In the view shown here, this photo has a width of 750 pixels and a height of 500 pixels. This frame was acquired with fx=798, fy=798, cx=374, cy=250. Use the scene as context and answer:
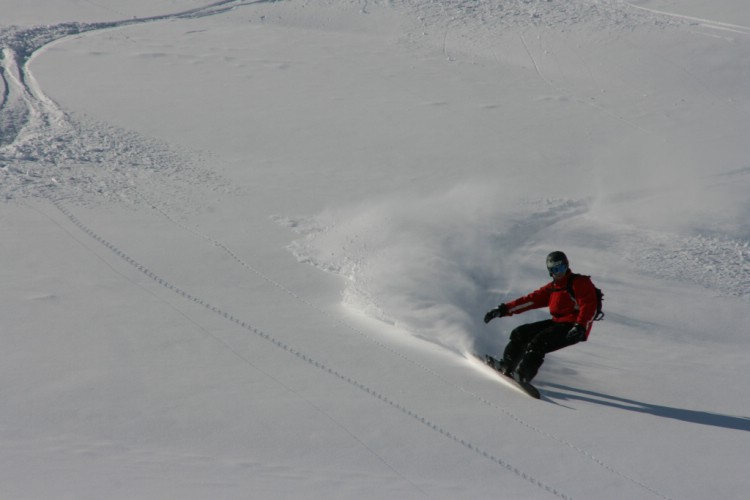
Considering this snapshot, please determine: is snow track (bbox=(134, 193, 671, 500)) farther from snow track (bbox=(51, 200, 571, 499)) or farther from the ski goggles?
the ski goggles

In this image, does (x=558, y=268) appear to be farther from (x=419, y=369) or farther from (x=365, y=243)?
Result: (x=365, y=243)

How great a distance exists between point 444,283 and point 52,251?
3950 millimetres

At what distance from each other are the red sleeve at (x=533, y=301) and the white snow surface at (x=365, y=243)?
605 mm

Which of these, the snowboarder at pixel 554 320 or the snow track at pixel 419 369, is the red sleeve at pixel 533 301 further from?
the snow track at pixel 419 369

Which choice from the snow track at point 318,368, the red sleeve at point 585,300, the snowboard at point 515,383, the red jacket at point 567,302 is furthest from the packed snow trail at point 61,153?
the red sleeve at point 585,300

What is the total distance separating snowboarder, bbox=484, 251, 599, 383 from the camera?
6102mm

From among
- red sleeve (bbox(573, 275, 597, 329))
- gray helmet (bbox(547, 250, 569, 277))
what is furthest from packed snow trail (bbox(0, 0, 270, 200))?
red sleeve (bbox(573, 275, 597, 329))

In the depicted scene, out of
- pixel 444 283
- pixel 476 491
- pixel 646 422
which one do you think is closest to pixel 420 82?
pixel 444 283

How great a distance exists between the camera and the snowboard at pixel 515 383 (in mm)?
6059

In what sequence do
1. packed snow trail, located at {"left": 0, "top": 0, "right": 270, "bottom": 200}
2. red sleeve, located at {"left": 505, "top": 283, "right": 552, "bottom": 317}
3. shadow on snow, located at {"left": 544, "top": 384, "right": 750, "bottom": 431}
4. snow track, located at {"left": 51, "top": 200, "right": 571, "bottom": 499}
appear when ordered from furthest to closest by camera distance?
packed snow trail, located at {"left": 0, "top": 0, "right": 270, "bottom": 200}, red sleeve, located at {"left": 505, "top": 283, "right": 552, "bottom": 317}, shadow on snow, located at {"left": 544, "top": 384, "right": 750, "bottom": 431}, snow track, located at {"left": 51, "top": 200, "right": 571, "bottom": 499}

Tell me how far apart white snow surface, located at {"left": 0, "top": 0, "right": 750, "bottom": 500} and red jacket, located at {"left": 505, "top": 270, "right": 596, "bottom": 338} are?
62cm

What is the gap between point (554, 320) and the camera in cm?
639

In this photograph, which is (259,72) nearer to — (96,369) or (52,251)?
(52,251)

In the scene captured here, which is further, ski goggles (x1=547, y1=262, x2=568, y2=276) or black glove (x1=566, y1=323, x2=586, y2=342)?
ski goggles (x1=547, y1=262, x2=568, y2=276)
